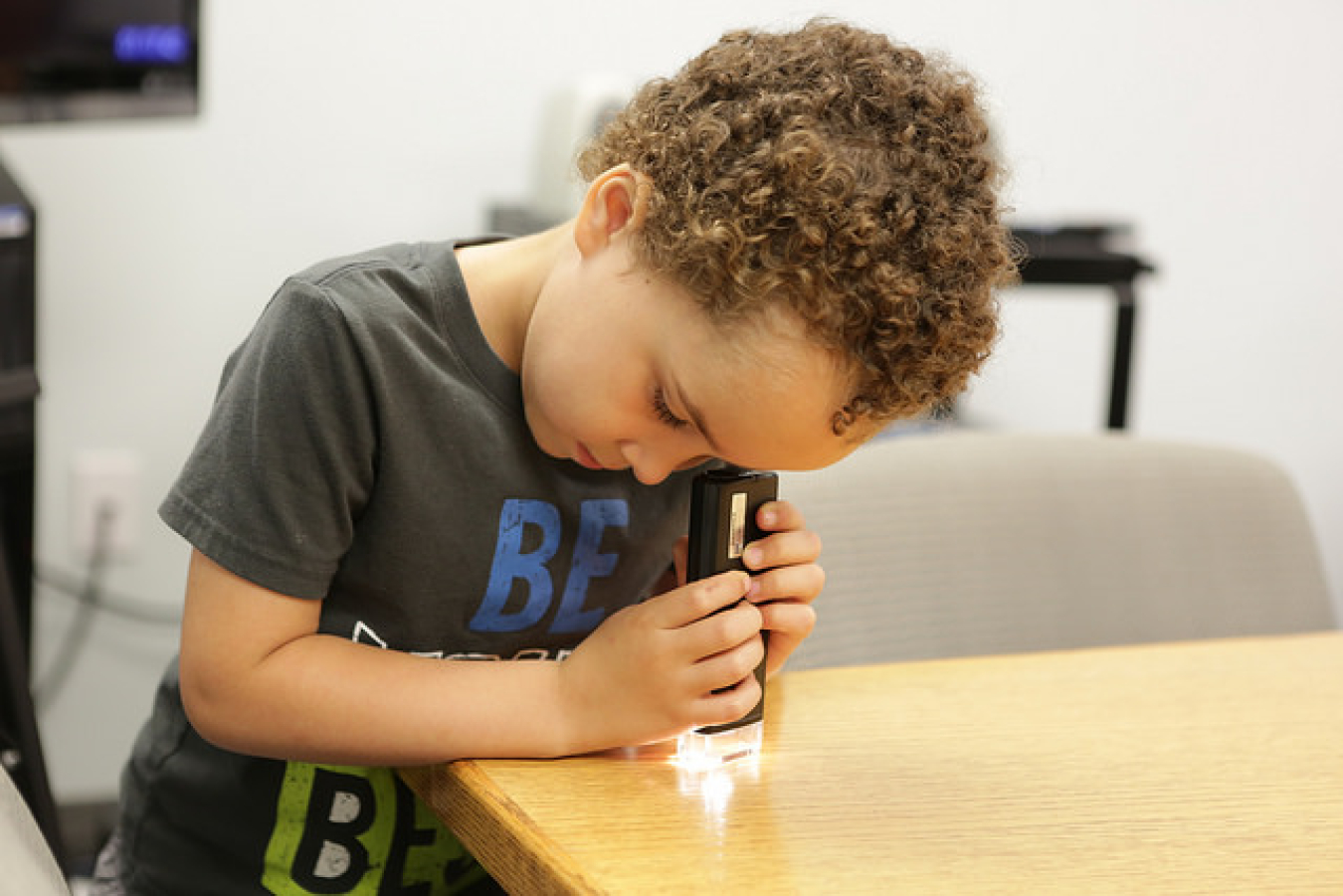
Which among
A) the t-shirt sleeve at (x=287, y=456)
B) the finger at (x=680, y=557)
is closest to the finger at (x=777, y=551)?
the finger at (x=680, y=557)

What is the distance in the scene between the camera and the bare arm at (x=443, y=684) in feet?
2.29

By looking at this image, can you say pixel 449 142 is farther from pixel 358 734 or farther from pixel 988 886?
pixel 988 886

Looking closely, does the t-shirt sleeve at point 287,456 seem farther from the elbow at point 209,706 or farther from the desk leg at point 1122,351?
the desk leg at point 1122,351

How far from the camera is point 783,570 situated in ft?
2.50

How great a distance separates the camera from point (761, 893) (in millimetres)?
558

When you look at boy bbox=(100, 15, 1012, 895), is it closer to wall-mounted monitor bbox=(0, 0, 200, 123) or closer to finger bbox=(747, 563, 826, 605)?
finger bbox=(747, 563, 826, 605)

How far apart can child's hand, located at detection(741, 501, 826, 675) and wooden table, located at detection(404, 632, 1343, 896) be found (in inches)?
2.0

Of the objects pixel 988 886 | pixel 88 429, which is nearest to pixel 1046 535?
pixel 988 886

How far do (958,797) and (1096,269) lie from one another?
1334 mm

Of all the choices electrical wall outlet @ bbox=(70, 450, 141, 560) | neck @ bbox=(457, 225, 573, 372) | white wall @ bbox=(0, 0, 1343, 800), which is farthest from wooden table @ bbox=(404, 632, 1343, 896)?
electrical wall outlet @ bbox=(70, 450, 141, 560)

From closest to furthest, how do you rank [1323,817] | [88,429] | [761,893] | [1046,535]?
[761,893] → [1323,817] → [1046,535] → [88,429]

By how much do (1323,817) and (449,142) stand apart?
5.16 feet

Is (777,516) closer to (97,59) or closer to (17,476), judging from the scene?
(17,476)

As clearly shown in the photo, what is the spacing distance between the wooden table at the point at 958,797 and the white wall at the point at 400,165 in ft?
3.22
